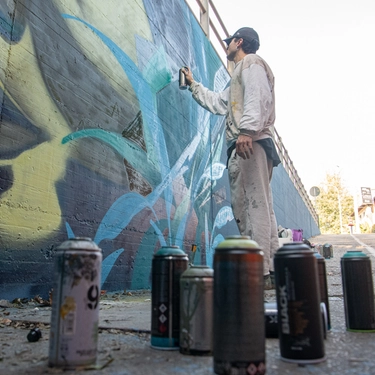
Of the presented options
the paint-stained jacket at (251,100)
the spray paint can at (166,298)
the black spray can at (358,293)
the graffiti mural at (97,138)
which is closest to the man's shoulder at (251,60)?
the paint-stained jacket at (251,100)

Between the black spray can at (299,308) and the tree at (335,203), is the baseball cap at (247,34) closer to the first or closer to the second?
the black spray can at (299,308)

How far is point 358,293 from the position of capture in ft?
5.39

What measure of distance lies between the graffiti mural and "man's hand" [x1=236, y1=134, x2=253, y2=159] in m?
1.38

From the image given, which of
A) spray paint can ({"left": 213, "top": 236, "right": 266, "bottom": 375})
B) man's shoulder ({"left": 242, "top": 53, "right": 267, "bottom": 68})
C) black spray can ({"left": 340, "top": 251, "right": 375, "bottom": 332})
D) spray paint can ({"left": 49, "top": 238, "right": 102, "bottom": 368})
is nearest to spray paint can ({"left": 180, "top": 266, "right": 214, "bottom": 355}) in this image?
spray paint can ({"left": 213, "top": 236, "right": 266, "bottom": 375})

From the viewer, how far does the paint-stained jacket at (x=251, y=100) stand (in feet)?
9.45

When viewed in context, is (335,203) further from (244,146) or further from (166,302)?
(166,302)

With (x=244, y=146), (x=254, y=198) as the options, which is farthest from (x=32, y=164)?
(x=254, y=198)

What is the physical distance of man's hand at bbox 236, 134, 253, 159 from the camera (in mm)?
2836

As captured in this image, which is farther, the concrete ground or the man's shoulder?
the man's shoulder

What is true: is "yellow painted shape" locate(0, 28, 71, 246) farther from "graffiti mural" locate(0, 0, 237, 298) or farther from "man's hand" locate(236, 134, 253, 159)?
"man's hand" locate(236, 134, 253, 159)

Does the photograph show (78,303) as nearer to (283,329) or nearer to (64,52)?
(283,329)

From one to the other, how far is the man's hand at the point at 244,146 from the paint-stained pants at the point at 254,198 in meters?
0.12

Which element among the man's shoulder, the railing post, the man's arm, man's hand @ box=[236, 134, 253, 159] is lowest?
man's hand @ box=[236, 134, 253, 159]

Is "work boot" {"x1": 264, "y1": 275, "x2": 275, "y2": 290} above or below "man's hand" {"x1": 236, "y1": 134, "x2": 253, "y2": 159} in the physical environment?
below
